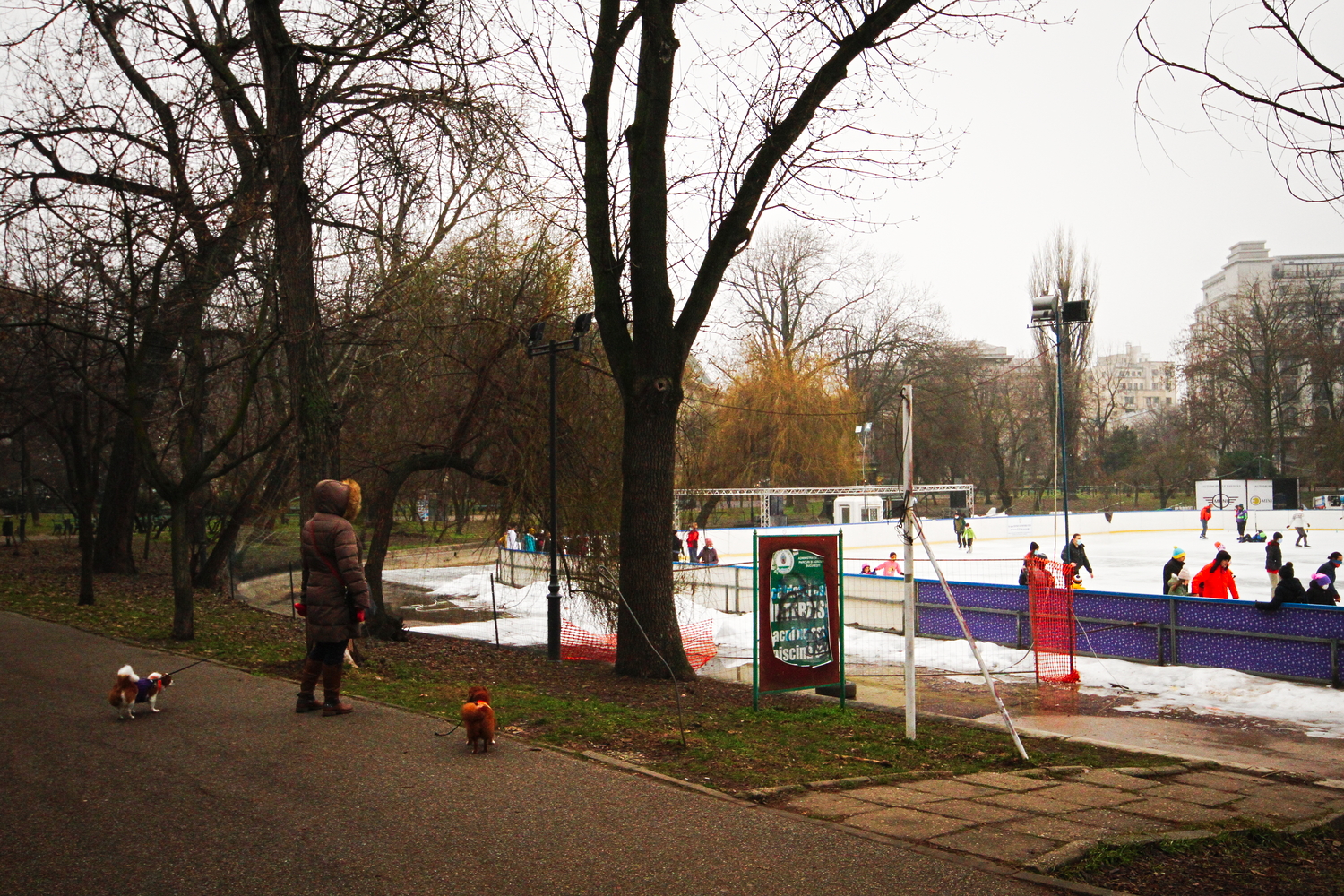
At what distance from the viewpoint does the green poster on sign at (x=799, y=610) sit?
9.30 m

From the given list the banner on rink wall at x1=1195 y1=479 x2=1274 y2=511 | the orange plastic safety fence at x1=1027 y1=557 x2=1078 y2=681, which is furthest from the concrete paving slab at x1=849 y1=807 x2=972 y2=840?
the banner on rink wall at x1=1195 y1=479 x2=1274 y2=511

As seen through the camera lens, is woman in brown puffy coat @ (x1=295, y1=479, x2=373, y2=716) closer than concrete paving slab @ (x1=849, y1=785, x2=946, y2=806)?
No

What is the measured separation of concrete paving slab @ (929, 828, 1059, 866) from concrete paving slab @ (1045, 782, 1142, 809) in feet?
3.42

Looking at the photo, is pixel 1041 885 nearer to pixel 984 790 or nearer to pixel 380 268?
pixel 984 790

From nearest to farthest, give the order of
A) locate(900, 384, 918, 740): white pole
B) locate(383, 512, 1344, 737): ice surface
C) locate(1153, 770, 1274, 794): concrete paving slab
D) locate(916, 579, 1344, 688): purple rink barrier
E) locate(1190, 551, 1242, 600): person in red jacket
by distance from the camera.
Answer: locate(1153, 770, 1274, 794): concrete paving slab → locate(900, 384, 918, 740): white pole → locate(383, 512, 1344, 737): ice surface → locate(916, 579, 1344, 688): purple rink barrier → locate(1190, 551, 1242, 600): person in red jacket

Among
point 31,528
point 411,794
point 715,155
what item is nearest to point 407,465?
point 715,155

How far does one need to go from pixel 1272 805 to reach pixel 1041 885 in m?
2.84

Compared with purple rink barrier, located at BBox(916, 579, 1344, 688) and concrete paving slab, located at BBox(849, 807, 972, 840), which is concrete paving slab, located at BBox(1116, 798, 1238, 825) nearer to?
concrete paving slab, located at BBox(849, 807, 972, 840)

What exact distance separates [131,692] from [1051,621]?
14.3 m

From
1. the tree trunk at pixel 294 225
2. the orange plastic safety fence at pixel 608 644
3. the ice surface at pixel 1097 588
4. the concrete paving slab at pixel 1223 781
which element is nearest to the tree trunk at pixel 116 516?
the ice surface at pixel 1097 588

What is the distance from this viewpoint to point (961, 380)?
Result: 220 feet

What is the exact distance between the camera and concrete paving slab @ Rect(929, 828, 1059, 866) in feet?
14.8

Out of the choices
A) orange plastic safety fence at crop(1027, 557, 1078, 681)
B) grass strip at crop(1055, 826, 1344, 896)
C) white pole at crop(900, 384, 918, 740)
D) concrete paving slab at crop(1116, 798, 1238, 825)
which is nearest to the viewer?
grass strip at crop(1055, 826, 1344, 896)

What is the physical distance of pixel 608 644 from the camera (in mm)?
17297
